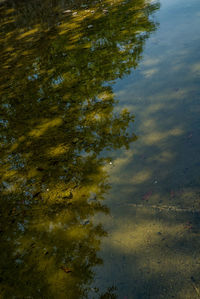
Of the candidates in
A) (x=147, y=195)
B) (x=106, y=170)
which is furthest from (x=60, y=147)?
(x=147, y=195)

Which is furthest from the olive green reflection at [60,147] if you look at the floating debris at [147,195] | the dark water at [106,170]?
the floating debris at [147,195]

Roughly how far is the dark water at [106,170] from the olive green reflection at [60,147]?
0.01 m

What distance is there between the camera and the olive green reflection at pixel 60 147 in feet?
5.66

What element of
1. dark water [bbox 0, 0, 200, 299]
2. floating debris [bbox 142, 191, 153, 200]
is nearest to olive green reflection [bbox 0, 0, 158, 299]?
dark water [bbox 0, 0, 200, 299]

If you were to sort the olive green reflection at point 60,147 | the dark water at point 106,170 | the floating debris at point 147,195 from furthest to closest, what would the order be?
the floating debris at point 147,195, the olive green reflection at point 60,147, the dark water at point 106,170

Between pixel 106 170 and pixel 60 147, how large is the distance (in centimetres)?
69

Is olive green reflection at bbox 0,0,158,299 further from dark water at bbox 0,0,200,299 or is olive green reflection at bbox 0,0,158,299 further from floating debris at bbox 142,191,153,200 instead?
floating debris at bbox 142,191,153,200

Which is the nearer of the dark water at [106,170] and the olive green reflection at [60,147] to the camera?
the dark water at [106,170]

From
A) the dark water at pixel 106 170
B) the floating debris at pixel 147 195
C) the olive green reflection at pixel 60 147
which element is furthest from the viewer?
the floating debris at pixel 147 195

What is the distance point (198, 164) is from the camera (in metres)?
1.96

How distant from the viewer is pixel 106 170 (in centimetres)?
227

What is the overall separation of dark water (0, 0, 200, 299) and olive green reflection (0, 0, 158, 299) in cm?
1

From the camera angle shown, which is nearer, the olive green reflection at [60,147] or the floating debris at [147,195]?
the olive green reflection at [60,147]

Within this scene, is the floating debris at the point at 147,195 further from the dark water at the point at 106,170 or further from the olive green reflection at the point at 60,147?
the olive green reflection at the point at 60,147
